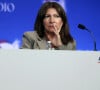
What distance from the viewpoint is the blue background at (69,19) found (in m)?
2.15

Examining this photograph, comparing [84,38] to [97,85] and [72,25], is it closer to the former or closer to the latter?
[72,25]

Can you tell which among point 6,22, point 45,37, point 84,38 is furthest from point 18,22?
point 84,38

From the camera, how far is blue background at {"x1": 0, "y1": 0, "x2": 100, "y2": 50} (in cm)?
215

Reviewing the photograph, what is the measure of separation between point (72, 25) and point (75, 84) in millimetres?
1310

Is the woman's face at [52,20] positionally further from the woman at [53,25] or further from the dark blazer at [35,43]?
the dark blazer at [35,43]

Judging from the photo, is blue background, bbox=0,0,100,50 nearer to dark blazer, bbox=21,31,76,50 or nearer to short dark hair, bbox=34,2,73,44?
short dark hair, bbox=34,2,73,44

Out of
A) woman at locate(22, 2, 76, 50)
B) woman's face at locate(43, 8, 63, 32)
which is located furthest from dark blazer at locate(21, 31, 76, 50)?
woman's face at locate(43, 8, 63, 32)

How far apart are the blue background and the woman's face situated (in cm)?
10

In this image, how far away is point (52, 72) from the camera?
0.93m

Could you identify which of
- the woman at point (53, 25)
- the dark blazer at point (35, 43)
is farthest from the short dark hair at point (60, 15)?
the dark blazer at point (35, 43)

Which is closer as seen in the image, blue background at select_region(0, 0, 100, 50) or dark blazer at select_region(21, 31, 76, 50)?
dark blazer at select_region(21, 31, 76, 50)

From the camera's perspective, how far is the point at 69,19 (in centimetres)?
222

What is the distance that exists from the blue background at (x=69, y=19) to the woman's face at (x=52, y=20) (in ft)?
0.33

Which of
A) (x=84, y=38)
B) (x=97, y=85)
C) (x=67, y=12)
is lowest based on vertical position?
(x=97, y=85)
